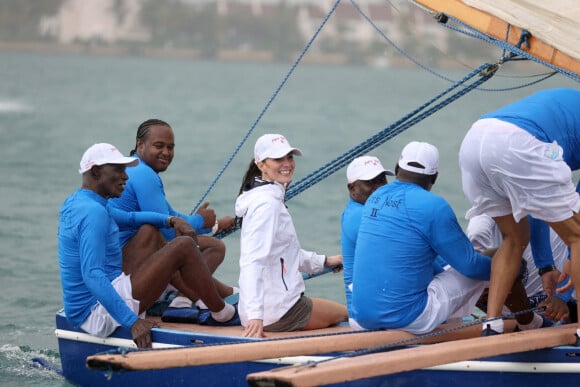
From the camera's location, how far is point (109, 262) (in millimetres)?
6777

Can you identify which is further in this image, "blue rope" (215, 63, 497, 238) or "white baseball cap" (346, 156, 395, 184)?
"blue rope" (215, 63, 497, 238)

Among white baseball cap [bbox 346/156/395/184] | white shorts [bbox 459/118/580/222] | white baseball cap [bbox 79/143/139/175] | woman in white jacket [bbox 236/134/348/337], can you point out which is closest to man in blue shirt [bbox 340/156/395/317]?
white baseball cap [bbox 346/156/395/184]

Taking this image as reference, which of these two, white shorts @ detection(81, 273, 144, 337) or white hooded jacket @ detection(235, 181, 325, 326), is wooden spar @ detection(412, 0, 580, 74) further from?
white shorts @ detection(81, 273, 144, 337)

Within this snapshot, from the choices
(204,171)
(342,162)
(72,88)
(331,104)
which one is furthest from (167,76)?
(342,162)

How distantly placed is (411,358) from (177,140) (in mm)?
28006

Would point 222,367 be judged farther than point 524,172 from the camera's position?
Yes

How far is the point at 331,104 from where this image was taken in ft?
193

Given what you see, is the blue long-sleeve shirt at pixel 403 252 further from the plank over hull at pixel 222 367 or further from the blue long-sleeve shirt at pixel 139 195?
the blue long-sleeve shirt at pixel 139 195

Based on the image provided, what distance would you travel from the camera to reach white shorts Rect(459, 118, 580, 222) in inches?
241

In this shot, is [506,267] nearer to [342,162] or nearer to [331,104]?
[342,162]

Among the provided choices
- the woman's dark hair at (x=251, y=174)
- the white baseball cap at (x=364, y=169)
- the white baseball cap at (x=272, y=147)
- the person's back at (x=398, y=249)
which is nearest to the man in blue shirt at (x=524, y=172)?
the person's back at (x=398, y=249)

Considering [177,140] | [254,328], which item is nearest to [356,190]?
[254,328]

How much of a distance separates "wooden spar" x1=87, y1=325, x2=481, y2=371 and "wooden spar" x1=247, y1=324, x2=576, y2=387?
33cm

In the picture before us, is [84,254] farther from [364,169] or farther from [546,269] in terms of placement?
[546,269]
